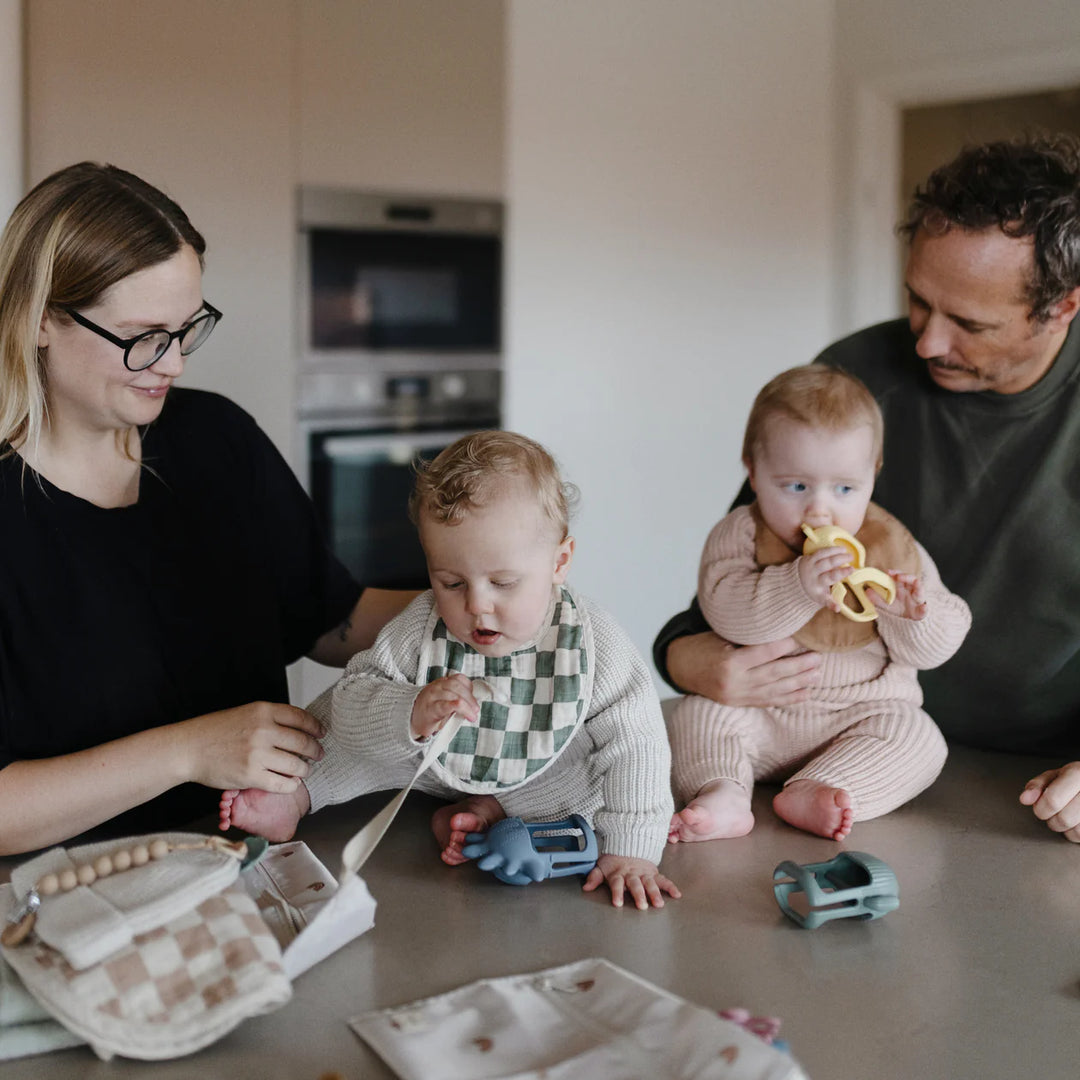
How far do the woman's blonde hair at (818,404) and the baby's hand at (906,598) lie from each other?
0.17 metres

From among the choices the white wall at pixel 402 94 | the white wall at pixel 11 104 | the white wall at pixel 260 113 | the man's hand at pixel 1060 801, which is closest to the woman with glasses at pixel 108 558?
the man's hand at pixel 1060 801

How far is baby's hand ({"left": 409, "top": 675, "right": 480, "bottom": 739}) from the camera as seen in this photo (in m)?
1.08

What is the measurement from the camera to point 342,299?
122 inches

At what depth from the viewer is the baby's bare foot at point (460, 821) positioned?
1.18 metres

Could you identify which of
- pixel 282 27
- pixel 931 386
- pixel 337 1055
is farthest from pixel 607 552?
pixel 337 1055

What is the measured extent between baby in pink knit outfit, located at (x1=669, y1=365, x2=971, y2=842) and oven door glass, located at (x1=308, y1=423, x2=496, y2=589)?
1740mm

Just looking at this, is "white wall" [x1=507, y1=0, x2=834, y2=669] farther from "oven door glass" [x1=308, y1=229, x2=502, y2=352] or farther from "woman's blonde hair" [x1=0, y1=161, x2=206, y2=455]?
"woman's blonde hair" [x1=0, y1=161, x2=206, y2=455]

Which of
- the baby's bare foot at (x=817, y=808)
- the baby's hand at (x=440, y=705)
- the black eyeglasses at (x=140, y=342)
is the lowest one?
the baby's bare foot at (x=817, y=808)

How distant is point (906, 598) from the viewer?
4.39 ft

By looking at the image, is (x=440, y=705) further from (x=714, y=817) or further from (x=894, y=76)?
(x=894, y=76)

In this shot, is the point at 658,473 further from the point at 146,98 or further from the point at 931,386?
the point at 931,386

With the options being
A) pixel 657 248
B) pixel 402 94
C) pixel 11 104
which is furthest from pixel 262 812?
pixel 657 248

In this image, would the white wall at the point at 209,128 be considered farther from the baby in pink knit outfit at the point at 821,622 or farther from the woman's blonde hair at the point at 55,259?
the baby in pink knit outfit at the point at 821,622

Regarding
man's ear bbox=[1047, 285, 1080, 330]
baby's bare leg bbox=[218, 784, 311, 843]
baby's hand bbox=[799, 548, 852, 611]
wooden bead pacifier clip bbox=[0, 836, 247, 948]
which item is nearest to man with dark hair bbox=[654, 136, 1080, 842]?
man's ear bbox=[1047, 285, 1080, 330]
